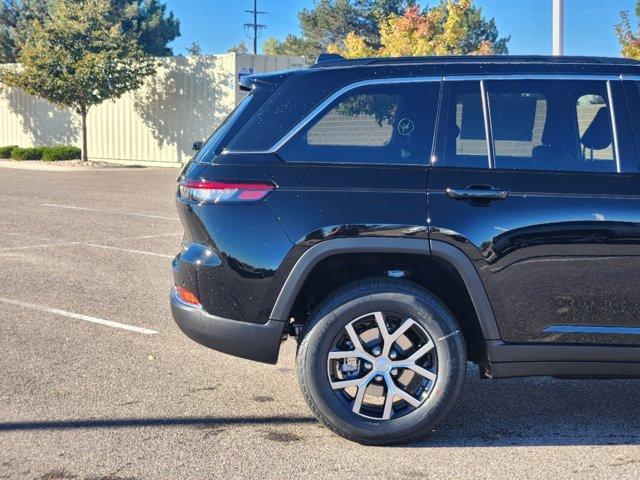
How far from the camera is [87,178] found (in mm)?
24547

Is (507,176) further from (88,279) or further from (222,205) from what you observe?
(88,279)

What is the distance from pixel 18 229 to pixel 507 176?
982 cm

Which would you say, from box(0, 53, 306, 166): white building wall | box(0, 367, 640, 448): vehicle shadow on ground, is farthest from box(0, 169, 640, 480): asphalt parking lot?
box(0, 53, 306, 166): white building wall

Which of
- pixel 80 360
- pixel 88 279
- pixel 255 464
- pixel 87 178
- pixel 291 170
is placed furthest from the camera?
pixel 87 178

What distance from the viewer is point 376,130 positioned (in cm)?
468

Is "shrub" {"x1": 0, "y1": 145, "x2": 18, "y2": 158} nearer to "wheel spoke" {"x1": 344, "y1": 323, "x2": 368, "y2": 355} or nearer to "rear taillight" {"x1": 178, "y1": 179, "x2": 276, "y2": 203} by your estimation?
"rear taillight" {"x1": 178, "y1": 179, "x2": 276, "y2": 203}

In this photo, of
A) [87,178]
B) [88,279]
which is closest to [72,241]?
[88,279]

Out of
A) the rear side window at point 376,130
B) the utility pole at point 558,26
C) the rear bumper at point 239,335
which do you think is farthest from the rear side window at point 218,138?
the utility pole at point 558,26

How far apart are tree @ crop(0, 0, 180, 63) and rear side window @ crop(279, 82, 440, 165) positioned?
170ft

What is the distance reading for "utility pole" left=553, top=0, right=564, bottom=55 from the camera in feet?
38.9

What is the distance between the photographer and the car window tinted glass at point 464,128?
14.9ft

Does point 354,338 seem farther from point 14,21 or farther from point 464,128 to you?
point 14,21

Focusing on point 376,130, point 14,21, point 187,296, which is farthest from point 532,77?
point 14,21

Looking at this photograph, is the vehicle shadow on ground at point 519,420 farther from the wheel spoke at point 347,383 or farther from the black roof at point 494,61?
the black roof at point 494,61
